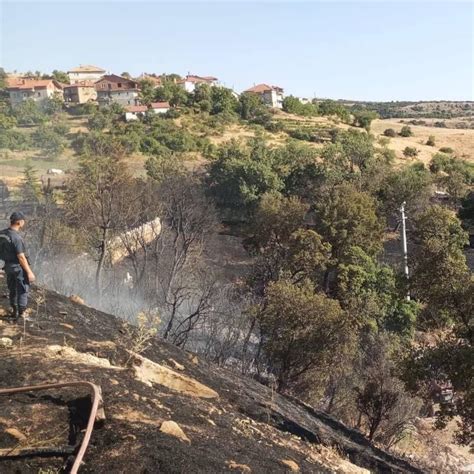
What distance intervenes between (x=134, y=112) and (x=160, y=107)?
10.6 feet

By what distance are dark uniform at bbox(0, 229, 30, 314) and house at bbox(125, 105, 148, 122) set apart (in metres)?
54.7

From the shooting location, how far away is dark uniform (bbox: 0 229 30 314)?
21.1 ft

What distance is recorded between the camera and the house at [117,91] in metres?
70.4

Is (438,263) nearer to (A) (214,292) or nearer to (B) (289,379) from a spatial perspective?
(B) (289,379)

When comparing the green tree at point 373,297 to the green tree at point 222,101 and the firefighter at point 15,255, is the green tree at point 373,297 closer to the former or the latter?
the firefighter at point 15,255

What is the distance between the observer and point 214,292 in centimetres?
1838

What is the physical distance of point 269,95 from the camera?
8400 cm

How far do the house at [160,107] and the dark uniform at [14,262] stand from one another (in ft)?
187

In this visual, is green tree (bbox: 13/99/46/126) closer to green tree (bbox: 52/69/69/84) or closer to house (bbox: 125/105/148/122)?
house (bbox: 125/105/148/122)

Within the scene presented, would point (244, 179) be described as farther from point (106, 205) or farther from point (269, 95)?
point (269, 95)

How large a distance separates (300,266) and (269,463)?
17.1 metres

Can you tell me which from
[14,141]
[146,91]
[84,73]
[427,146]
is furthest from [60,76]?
[427,146]

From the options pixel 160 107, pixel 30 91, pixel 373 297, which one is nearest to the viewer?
pixel 373 297

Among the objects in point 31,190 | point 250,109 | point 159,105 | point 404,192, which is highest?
point 159,105
